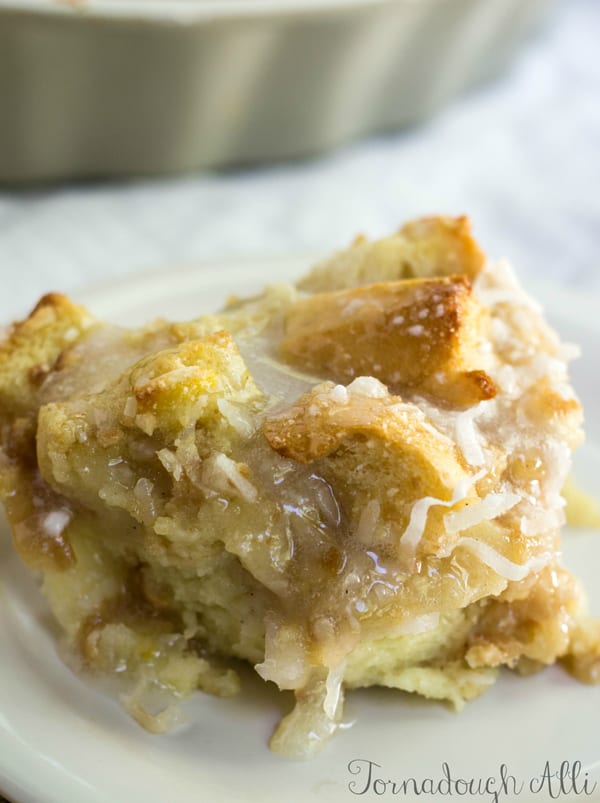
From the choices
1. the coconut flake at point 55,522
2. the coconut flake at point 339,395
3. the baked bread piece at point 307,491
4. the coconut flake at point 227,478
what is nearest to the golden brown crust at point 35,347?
the baked bread piece at point 307,491

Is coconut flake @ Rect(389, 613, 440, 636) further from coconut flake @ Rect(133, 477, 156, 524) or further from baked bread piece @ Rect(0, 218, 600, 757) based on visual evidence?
coconut flake @ Rect(133, 477, 156, 524)

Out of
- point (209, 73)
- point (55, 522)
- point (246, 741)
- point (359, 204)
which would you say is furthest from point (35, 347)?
point (359, 204)

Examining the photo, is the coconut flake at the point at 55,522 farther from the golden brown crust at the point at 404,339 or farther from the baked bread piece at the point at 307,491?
the golden brown crust at the point at 404,339

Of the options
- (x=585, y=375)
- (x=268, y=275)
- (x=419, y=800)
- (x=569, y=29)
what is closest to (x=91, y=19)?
(x=268, y=275)

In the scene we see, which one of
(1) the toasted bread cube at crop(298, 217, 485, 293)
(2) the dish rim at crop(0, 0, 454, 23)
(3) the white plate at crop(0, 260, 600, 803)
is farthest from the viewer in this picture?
(2) the dish rim at crop(0, 0, 454, 23)

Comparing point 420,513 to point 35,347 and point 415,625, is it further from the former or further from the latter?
point 35,347

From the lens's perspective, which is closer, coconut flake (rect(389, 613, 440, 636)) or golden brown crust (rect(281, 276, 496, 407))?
coconut flake (rect(389, 613, 440, 636))

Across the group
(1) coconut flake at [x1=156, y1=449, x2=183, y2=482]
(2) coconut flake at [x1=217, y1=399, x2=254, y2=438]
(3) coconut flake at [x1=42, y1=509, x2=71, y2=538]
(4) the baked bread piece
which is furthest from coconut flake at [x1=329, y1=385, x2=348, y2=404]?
(3) coconut flake at [x1=42, y1=509, x2=71, y2=538]

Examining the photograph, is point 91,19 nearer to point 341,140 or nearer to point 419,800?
point 341,140
